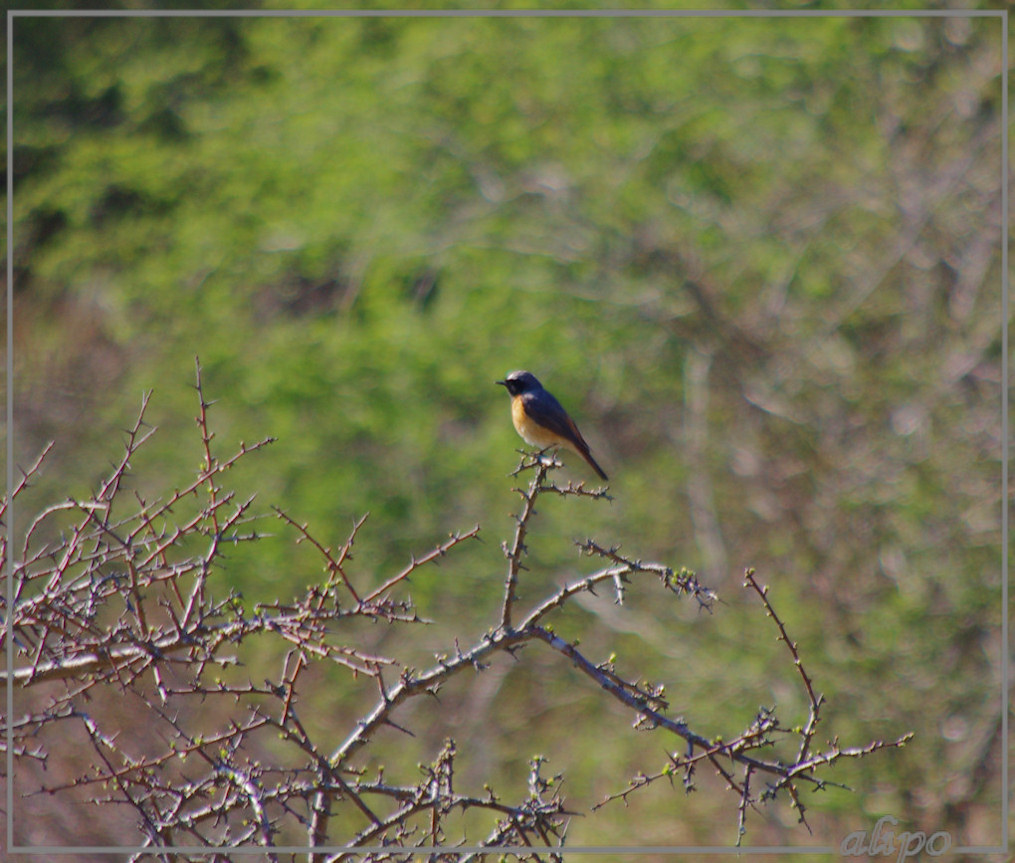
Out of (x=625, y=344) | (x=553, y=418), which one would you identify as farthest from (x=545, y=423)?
(x=625, y=344)

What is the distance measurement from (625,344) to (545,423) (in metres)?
3.47

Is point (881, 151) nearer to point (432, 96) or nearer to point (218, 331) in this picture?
point (432, 96)

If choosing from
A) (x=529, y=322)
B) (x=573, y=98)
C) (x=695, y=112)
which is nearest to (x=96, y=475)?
(x=529, y=322)

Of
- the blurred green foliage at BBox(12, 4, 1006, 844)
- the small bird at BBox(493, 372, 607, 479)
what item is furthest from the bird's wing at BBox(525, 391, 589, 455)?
the blurred green foliage at BBox(12, 4, 1006, 844)

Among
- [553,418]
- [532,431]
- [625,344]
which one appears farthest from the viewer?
[625,344]

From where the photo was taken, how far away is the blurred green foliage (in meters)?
7.67

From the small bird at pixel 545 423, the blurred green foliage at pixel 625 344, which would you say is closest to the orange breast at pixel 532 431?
the small bird at pixel 545 423

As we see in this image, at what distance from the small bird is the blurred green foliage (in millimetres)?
2780

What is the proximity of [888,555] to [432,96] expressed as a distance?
5.55 m

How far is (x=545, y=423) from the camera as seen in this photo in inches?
223

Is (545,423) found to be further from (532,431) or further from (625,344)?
(625,344)

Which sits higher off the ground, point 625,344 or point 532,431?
point 625,344

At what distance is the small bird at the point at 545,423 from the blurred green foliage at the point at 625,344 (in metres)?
2.78

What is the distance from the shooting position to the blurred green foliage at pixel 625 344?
7668 millimetres
